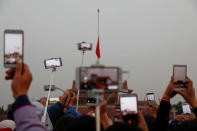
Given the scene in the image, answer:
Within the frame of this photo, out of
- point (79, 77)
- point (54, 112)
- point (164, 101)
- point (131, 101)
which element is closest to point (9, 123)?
point (54, 112)

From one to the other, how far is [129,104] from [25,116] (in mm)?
1673

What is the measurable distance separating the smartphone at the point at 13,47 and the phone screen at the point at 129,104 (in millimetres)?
1412

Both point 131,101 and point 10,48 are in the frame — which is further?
point 131,101

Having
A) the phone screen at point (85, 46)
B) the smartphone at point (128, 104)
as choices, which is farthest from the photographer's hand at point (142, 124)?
the phone screen at point (85, 46)

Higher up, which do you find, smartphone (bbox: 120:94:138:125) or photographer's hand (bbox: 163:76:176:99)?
photographer's hand (bbox: 163:76:176:99)

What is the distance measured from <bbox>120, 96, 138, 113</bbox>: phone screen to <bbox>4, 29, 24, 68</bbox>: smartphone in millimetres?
1412

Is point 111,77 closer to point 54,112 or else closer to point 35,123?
point 35,123

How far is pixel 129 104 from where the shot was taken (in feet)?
9.66

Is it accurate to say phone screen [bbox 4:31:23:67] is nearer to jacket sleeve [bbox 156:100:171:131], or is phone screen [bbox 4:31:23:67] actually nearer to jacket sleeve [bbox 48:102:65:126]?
jacket sleeve [bbox 156:100:171:131]

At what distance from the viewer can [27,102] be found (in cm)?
150

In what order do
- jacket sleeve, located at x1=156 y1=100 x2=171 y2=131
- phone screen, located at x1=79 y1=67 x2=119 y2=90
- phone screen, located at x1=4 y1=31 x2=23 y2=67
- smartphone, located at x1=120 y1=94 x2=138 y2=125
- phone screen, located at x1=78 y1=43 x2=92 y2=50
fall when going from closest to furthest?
phone screen, located at x1=79 y1=67 x2=119 y2=90 → phone screen, located at x1=4 y1=31 x2=23 y2=67 → jacket sleeve, located at x1=156 y1=100 x2=171 y2=131 → smartphone, located at x1=120 y1=94 x2=138 y2=125 → phone screen, located at x1=78 y1=43 x2=92 y2=50

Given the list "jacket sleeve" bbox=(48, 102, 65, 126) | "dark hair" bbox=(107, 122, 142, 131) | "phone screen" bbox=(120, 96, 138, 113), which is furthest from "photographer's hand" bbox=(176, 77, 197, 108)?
"jacket sleeve" bbox=(48, 102, 65, 126)

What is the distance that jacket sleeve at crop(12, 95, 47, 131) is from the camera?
56.2 inches

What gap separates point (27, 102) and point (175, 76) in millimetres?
1600
